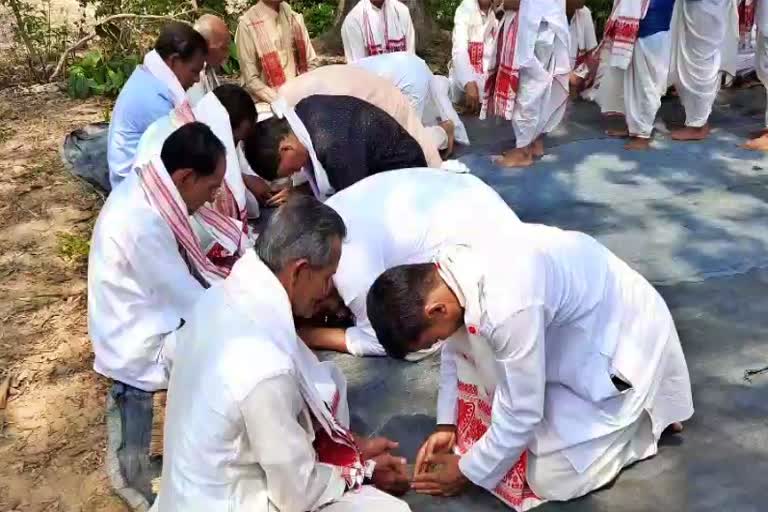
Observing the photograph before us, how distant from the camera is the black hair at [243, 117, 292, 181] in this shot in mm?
3445

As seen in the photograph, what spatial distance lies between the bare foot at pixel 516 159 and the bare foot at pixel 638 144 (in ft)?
2.05

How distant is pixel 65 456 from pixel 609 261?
2.09 meters

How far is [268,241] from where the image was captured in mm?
2018

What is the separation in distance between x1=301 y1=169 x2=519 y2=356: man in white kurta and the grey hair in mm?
868

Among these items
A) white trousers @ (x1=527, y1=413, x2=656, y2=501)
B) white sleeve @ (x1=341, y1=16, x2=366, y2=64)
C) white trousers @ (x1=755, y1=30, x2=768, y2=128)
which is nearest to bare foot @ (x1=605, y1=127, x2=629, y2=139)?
white trousers @ (x1=755, y1=30, x2=768, y2=128)

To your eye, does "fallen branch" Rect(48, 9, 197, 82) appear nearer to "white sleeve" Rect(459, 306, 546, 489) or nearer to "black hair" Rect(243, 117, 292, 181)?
"black hair" Rect(243, 117, 292, 181)

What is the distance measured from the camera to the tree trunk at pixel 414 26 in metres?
7.74

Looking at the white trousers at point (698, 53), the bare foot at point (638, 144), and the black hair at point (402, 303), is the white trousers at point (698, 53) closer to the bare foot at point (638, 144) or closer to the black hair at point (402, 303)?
the bare foot at point (638, 144)

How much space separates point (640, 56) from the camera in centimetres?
500

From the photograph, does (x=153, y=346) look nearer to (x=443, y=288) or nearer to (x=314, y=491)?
(x=314, y=491)

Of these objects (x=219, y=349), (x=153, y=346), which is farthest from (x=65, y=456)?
(x=219, y=349)

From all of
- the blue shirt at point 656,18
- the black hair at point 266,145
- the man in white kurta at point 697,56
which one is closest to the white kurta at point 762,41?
the man in white kurta at point 697,56

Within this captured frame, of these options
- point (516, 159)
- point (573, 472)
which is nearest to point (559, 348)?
point (573, 472)

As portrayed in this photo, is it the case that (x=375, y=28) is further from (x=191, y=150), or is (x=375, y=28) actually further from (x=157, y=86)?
(x=191, y=150)
